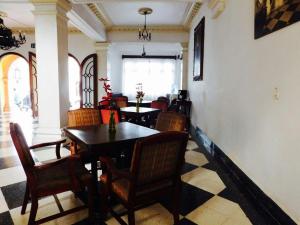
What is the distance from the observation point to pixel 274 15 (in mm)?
1922

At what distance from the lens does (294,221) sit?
1.68 metres

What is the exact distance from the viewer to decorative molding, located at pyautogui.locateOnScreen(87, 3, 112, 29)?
5434 millimetres

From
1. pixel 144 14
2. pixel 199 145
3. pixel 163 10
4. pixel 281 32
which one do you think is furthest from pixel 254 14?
pixel 144 14

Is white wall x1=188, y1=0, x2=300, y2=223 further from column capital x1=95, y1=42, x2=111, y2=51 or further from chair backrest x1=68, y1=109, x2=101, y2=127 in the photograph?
column capital x1=95, y1=42, x2=111, y2=51

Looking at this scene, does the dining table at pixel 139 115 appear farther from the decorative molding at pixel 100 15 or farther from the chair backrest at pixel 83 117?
the decorative molding at pixel 100 15

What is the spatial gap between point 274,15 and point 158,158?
155cm

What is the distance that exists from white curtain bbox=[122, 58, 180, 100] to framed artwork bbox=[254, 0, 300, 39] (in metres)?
8.55

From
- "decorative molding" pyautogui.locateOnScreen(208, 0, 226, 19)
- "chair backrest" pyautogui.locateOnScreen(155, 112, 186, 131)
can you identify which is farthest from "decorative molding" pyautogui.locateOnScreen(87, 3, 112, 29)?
"chair backrest" pyautogui.locateOnScreen(155, 112, 186, 131)

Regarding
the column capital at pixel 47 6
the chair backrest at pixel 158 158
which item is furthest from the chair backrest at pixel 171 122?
the column capital at pixel 47 6

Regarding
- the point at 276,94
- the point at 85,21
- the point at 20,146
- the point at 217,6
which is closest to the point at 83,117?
the point at 20,146

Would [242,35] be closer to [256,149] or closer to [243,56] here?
[243,56]

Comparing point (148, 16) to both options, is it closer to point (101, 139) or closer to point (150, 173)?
point (101, 139)

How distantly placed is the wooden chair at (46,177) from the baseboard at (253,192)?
1.56 meters

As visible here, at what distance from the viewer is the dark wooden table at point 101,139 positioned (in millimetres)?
1943
